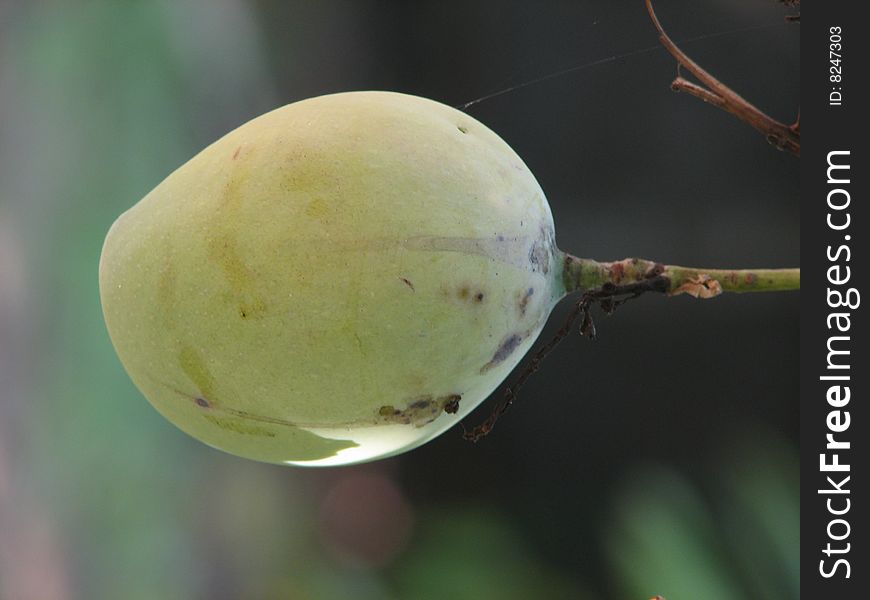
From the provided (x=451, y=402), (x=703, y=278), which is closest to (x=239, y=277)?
(x=451, y=402)

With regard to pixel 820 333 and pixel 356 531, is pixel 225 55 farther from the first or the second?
pixel 820 333

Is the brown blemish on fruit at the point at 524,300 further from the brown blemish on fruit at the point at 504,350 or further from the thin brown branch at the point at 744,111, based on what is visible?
the thin brown branch at the point at 744,111

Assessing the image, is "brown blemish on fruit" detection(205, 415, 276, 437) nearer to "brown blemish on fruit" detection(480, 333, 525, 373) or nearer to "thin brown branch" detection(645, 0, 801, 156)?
"brown blemish on fruit" detection(480, 333, 525, 373)

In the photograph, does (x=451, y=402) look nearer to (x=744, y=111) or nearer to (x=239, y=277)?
(x=239, y=277)

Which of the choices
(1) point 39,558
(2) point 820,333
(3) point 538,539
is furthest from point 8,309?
(2) point 820,333

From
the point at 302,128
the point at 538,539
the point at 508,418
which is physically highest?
the point at 302,128

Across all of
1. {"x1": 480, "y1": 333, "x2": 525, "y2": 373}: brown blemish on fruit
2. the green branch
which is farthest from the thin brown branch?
{"x1": 480, "y1": 333, "x2": 525, "y2": 373}: brown blemish on fruit
